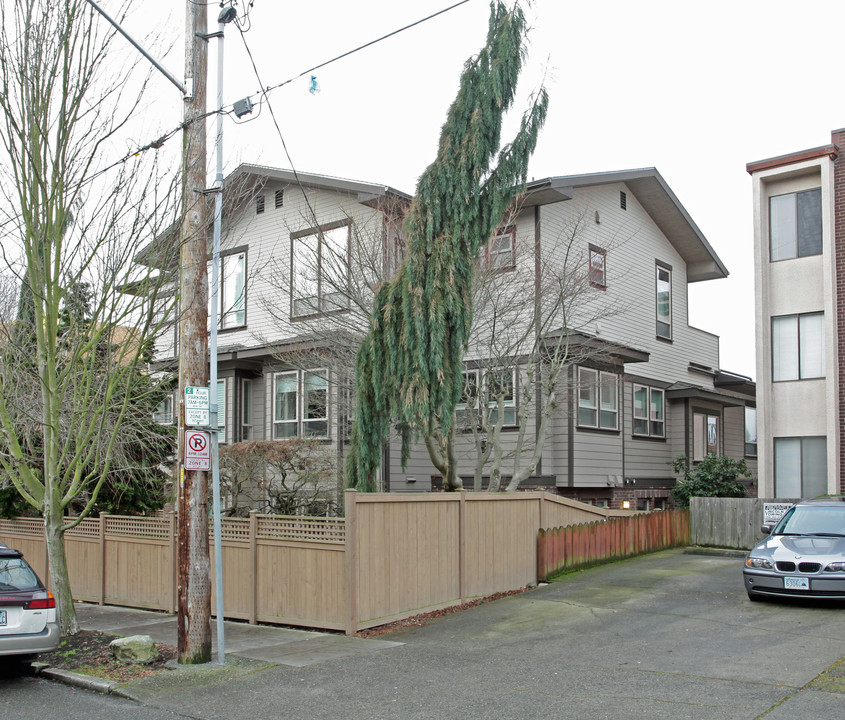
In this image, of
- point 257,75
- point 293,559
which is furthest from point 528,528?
point 257,75

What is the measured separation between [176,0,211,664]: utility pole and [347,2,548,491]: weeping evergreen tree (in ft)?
12.1

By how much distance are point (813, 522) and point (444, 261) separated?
6697mm

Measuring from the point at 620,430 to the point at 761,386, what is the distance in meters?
3.81

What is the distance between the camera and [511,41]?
44.6 ft

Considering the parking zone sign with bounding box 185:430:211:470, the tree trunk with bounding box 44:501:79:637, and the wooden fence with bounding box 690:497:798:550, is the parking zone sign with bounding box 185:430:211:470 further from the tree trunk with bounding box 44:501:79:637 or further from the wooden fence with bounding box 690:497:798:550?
the wooden fence with bounding box 690:497:798:550

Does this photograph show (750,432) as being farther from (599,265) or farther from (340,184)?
(340,184)

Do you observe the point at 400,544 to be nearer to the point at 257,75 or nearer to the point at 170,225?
the point at 170,225

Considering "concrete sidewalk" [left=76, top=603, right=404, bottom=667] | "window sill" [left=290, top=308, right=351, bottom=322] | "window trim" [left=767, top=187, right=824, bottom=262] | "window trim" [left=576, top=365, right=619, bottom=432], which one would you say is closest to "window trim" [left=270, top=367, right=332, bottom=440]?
"window sill" [left=290, top=308, right=351, bottom=322]

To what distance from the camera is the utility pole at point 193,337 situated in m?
9.88

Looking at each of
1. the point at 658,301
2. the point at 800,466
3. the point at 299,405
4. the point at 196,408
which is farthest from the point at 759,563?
the point at 658,301

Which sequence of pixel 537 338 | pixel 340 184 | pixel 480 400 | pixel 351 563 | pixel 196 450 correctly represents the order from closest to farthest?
pixel 196 450, pixel 351 563, pixel 537 338, pixel 480 400, pixel 340 184

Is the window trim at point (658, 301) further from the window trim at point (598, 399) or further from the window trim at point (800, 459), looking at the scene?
the window trim at point (800, 459)

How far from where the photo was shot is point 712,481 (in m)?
22.6

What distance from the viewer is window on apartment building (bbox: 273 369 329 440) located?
853 inches
